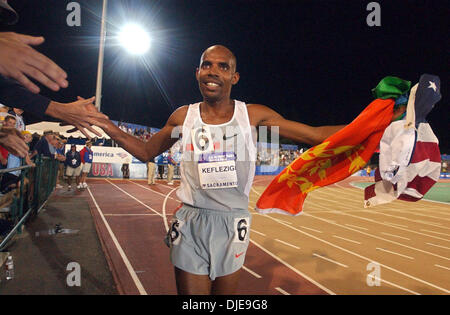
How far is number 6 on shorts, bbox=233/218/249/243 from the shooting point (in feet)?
7.14

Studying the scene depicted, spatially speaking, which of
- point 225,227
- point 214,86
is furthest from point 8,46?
point 225,227

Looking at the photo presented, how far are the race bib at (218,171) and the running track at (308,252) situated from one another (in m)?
2.15

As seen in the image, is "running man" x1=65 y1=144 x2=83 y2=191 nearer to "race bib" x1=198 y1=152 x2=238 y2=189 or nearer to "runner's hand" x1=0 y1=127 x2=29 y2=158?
"runner's hand" x1=0 y1=127 x2=29 y2=158

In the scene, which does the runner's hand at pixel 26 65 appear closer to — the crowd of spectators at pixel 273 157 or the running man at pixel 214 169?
the running man at pixel 214 169

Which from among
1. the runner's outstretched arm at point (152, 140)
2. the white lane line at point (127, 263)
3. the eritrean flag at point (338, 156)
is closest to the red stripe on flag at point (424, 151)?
the eritrean flag at point (338, 156)

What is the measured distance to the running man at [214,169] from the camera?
2123 mm

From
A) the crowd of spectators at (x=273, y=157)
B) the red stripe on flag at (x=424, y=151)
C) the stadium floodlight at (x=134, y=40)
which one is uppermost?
the stadium floodlight at (x=134, y=40)

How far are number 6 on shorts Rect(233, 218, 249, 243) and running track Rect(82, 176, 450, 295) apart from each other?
6.50 feet

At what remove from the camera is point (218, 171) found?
2.24m

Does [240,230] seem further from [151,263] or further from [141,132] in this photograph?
[141,132]

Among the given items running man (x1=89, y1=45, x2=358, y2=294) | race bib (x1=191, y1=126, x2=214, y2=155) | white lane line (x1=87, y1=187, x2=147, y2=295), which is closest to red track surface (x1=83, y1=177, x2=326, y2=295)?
white lane line (x1=87, y1=187, x2=147, y2=295)

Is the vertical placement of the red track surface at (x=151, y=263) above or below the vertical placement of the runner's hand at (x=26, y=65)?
below

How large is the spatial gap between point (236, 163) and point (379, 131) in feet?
4.01

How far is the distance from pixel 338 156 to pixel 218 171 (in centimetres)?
122
